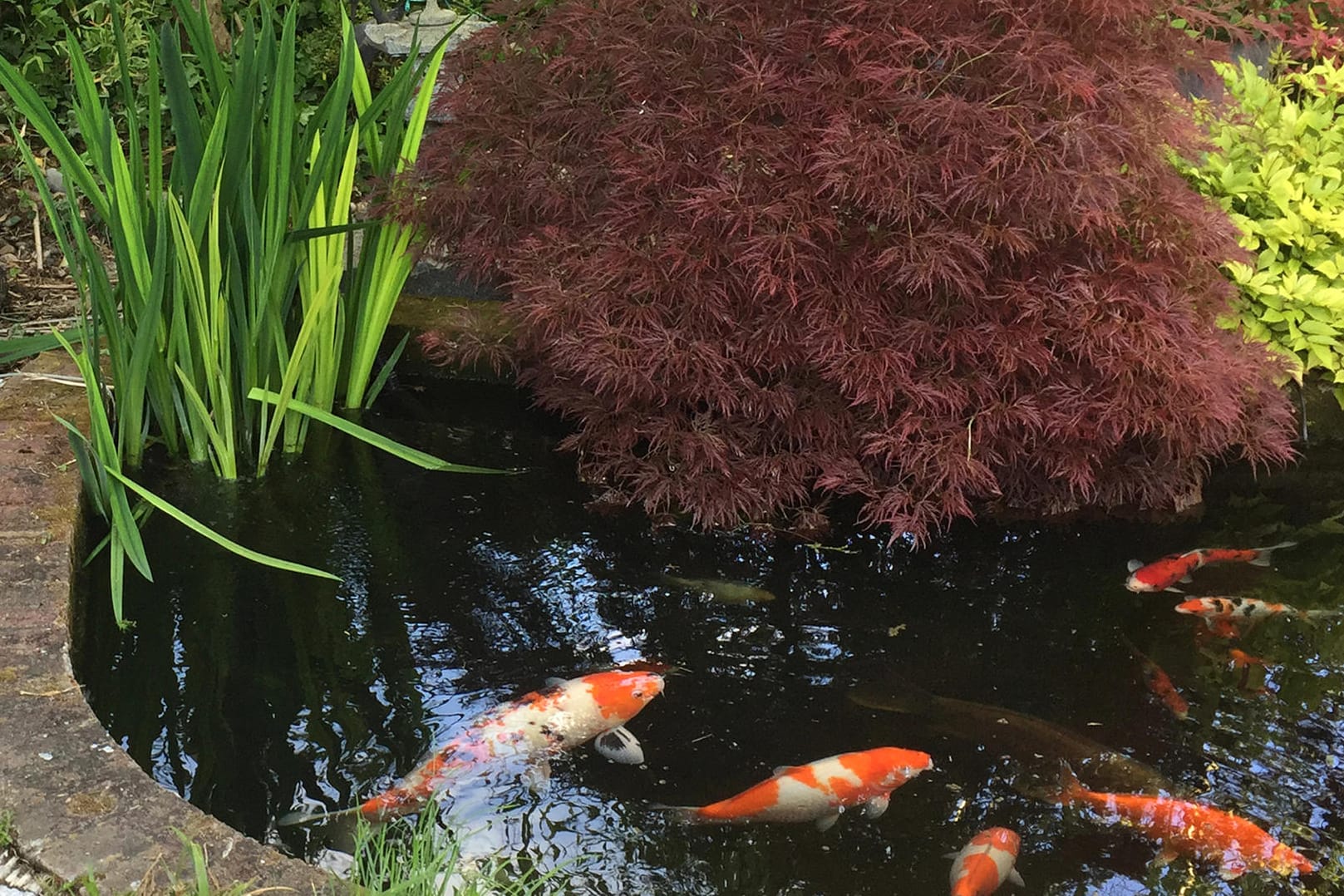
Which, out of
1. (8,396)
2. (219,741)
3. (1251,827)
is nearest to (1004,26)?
(1251,827)

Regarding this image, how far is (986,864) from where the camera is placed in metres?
1.98

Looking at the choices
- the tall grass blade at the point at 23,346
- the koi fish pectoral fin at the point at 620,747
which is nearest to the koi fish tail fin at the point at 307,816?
the koi fish pectoral fin at the point at 620,747

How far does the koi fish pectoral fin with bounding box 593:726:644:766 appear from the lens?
2.25 m

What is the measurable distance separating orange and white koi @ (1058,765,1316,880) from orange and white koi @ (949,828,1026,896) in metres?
0.20

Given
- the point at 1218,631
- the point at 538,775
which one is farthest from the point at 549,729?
the point at 1218,631

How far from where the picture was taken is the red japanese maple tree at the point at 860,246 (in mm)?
2602

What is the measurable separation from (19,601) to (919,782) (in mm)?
1680

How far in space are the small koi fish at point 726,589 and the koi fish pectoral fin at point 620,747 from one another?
0.57m

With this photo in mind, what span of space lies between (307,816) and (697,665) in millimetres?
851

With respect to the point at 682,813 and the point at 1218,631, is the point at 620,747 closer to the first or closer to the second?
the point at 682,813

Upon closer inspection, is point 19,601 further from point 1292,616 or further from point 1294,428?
point 1294,428

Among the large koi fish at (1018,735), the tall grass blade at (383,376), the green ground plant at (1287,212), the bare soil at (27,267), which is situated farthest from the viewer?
the bare soil at (27,267)

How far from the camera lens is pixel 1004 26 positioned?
2.67 metres

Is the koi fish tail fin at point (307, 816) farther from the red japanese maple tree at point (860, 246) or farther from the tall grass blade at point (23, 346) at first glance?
the tall grass blade at point (23, 346)
